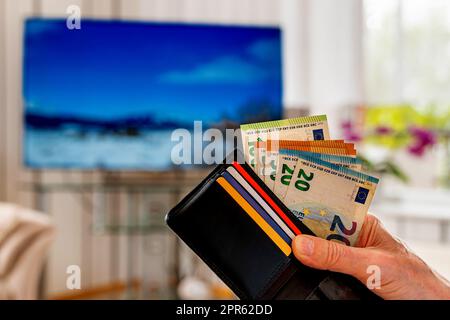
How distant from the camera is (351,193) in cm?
67

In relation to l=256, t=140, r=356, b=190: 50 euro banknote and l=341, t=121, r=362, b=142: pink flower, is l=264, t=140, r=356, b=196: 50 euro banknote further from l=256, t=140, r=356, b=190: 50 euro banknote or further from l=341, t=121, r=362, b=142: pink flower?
l=341, t=121, r=362, b=142: pink flower

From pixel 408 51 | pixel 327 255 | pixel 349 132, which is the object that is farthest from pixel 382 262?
pixel 408 51

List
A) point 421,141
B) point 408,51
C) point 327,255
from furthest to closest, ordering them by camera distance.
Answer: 1. point 408,51
2. point 421,141
3. point 327,255

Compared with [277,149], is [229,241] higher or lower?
lower

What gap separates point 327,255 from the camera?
0.64 metres

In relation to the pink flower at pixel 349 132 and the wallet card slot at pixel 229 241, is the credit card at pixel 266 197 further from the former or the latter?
the pink flower at pixel 349 132

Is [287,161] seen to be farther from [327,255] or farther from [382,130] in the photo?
[382,130]

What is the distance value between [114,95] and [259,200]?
7.01ft

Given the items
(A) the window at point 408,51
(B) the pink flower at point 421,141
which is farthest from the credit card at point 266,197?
(A) the window at point 408,51
